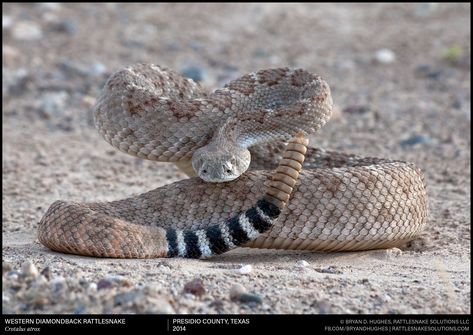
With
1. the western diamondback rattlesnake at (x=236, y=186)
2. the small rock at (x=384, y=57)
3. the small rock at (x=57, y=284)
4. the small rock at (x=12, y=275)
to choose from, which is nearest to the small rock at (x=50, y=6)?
the small rock at (x=384, y=57)

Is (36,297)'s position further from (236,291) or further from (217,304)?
(236,291)

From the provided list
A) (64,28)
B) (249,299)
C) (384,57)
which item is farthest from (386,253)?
(64,28)

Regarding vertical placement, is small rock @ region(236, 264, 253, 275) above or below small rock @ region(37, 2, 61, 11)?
below

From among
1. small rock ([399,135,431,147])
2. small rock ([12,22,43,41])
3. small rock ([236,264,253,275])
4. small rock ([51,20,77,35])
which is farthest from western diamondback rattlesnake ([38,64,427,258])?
small rock ([51,20,77,35])

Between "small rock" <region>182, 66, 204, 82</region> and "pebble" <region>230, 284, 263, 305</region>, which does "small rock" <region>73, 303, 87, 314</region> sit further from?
"small rock" <region>182, 66, 204, 82</region>

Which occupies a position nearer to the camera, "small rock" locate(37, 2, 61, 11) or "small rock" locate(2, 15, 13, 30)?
"small rock" locate(2, 15, 13, 30)

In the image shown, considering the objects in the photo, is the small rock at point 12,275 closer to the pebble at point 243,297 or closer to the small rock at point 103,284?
the small rock at point 103,284

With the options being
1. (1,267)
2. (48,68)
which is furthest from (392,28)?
(1,267)

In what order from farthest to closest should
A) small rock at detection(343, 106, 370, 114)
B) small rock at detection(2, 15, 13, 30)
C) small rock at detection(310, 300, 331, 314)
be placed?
small rock at detection(2, 15, 13, 30) → small rock at detection(343, 106, 370, 114) → small rock at detection(310, 300, 331, 314)
